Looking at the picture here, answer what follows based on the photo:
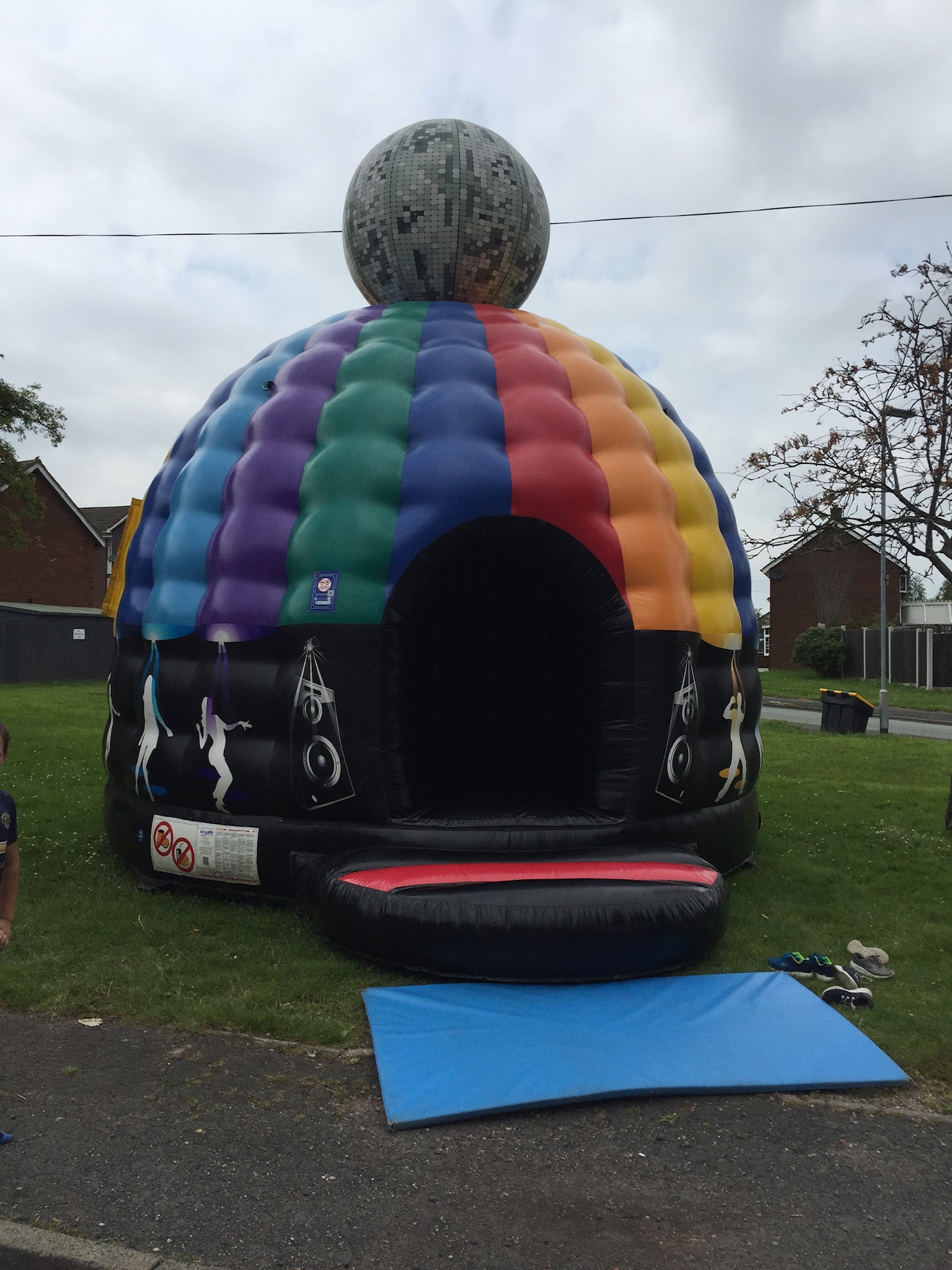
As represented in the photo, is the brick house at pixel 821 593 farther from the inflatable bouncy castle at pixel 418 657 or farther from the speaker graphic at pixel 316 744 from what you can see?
the speaker graphic at pixel 316 744

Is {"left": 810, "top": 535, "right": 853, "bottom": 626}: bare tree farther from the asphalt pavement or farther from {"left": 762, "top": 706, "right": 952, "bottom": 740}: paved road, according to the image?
{"left": 762, "top": 706, "right": 952, "bottom": 740}: paved road

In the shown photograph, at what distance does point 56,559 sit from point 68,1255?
34727 millimetres

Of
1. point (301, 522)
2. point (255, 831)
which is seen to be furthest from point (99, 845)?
point (301, 522)

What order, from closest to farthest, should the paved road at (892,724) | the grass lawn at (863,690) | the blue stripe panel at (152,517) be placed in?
the blue stripe panel at (152,517), the paved road at (892,724), the grass lawn at (863,690)

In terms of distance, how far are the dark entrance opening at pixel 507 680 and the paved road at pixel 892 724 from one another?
11963mm

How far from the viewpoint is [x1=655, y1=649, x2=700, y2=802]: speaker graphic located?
5922mm

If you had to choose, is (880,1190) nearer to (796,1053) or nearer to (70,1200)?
(796,1053)

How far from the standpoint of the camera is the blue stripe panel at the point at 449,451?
19.0ft

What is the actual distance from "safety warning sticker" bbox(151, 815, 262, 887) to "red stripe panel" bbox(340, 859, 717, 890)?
932mm

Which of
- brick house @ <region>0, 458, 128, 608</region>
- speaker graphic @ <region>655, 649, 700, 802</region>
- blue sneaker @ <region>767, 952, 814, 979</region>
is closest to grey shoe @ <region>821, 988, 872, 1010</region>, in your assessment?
blue sneaker @ <region>767, 952, 814, 979</region>

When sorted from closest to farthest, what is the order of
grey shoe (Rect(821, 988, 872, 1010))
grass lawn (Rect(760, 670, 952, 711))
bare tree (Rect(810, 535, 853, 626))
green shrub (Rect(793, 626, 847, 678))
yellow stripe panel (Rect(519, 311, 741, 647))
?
grey shoe (Rect(821, 988, 872, 1010)) → yellow stripe panel (Rect(519, 311, 741, 647)) → grass lawn (Rect(760, 670, 952, 711)) → green shrub (Rect(793, 626, 847, 678)) → bare tree (Rect(810, 535, 853, 626))

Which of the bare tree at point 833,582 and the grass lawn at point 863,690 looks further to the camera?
the bare tree at point 833,582

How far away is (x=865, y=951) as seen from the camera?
536 centimetres

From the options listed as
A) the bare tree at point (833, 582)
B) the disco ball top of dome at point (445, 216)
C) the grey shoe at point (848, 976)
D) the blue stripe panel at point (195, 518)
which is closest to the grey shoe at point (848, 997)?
the grey shoe at point (848, 976)
